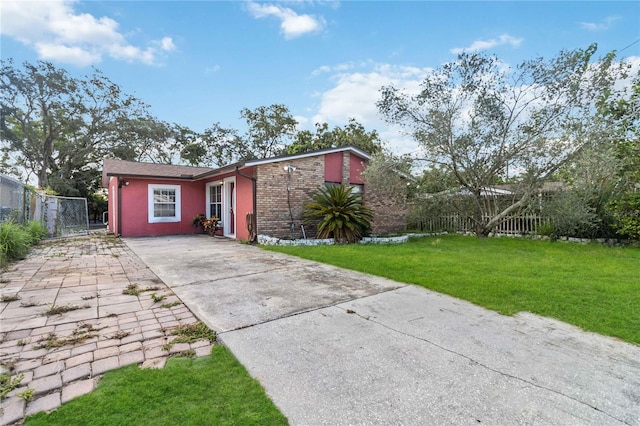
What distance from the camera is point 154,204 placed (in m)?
12.5

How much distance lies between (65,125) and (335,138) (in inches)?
769

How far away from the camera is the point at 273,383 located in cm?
205

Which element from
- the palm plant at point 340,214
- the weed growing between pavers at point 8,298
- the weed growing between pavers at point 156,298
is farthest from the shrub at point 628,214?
the weed growing between pavers at point 8,298

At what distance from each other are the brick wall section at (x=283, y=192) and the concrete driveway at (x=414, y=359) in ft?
18.3

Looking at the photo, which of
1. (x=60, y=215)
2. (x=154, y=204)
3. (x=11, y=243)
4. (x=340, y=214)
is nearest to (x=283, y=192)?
(x=340, y=214)

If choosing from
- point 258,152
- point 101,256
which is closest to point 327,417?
point 101,256

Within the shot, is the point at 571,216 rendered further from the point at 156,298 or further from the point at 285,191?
the point at 156,298

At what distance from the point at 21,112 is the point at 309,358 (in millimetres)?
29244

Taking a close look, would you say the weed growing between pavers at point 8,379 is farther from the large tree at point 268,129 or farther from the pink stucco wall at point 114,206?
the large tree at point 268,129

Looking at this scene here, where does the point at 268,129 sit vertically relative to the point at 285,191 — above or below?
above

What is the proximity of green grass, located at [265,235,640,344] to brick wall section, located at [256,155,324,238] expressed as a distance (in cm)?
177

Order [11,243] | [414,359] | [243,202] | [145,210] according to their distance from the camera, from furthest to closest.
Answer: [145,210] < [243,202] < [11,243] < [414,359]

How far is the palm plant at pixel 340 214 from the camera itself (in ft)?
30.9

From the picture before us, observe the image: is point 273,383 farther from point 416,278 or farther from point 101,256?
point 101,256
